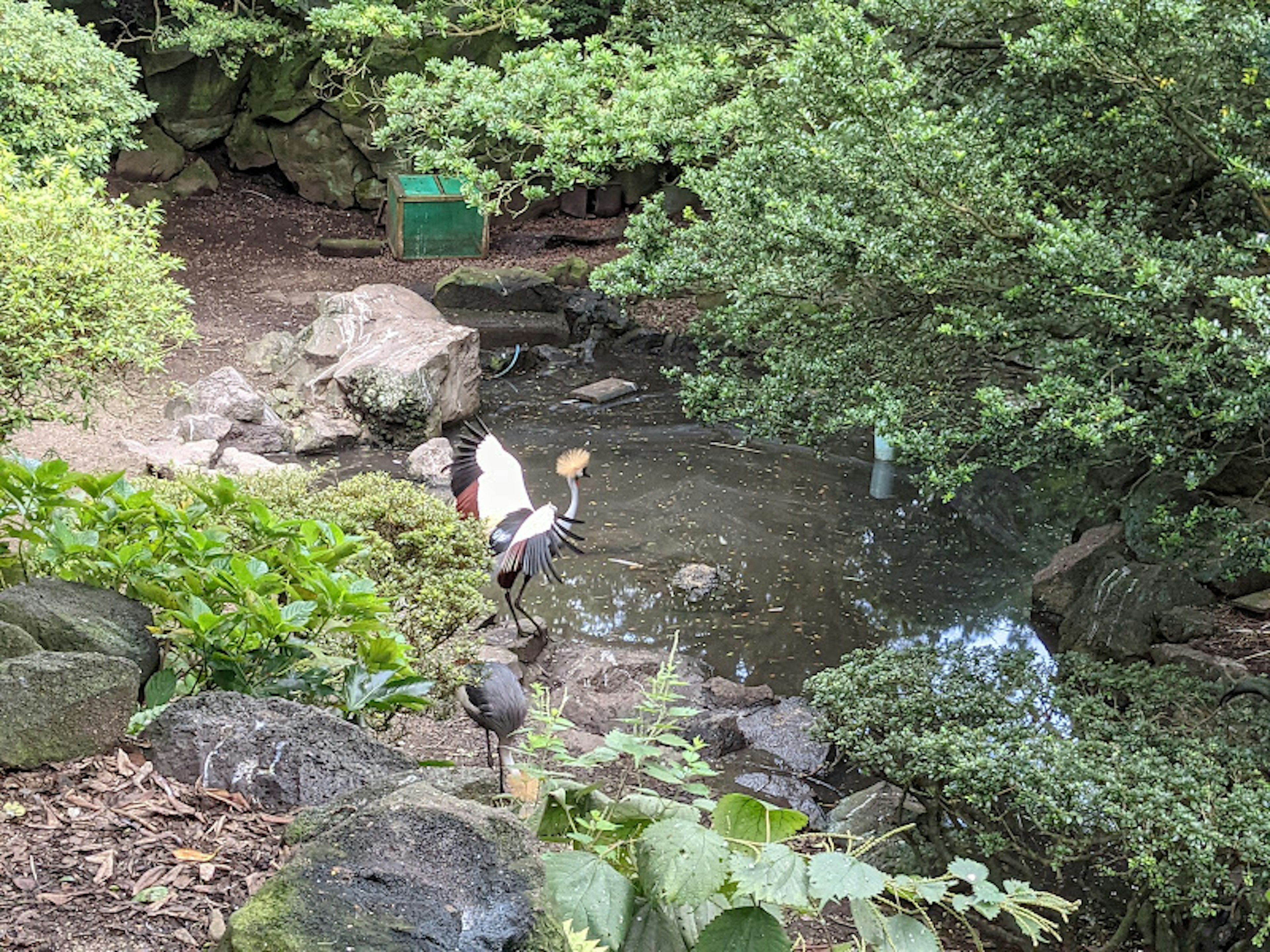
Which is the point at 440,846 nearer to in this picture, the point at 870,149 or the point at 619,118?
the point at 870,149

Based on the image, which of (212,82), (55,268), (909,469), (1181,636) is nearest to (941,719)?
(1181,636)

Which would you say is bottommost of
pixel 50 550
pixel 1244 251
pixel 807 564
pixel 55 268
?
pixel 807 564

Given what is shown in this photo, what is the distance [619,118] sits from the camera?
6070 mm

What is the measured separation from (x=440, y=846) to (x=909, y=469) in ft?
24.8

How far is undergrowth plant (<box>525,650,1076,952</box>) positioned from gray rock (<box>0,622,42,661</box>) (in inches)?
58.0

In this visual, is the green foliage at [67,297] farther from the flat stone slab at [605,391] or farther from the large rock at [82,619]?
the flat stone slab at [605,391]

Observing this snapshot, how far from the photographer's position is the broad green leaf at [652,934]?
5.65ft

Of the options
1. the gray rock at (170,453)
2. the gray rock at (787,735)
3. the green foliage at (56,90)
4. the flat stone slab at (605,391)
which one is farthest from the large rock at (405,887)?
the flat stone slab at (605,391)

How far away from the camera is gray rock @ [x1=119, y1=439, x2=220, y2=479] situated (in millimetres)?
7301

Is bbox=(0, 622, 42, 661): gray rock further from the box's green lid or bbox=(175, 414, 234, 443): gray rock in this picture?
the box's green lid

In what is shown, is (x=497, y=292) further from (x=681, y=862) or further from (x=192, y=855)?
(x=681, y=862)

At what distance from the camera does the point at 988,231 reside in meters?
4.09

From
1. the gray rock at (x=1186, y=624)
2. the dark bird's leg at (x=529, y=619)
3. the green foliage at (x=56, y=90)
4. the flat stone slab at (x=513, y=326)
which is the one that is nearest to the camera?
the gray rock at (x=1186, y=624)

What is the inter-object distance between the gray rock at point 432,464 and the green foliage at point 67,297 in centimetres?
327
